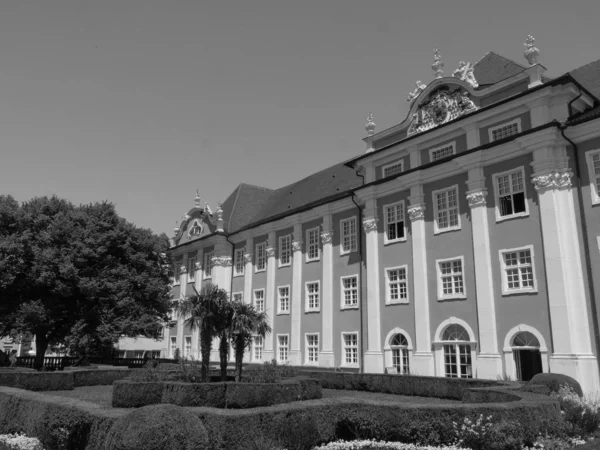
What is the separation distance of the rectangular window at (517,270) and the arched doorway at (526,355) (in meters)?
2.05

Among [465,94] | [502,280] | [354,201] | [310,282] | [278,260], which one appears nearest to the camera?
[502,280]

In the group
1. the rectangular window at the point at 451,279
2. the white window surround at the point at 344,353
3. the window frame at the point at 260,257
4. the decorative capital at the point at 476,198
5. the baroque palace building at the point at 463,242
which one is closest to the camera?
the baroque palace building at the point at 463,242

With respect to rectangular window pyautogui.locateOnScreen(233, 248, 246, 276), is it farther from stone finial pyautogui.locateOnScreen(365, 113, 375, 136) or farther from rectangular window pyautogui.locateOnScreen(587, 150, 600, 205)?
rectangular window pyautogui.locateOnScreen(587, 150, 600, 205)

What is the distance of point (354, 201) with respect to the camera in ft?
109

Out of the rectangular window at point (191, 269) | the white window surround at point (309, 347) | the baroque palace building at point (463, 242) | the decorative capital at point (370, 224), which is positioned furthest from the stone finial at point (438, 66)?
the rectangular window at point (191, 269)

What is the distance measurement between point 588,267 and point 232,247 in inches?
1175

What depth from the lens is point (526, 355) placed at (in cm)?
2283

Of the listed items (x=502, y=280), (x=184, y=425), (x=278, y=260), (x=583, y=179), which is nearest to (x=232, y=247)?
(x=278, y=260)

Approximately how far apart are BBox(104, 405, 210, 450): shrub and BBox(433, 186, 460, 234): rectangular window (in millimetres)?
20611

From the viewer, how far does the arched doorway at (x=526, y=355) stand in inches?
884

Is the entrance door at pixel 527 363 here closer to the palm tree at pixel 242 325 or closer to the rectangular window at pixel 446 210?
the rectangular window at pixel 446 210

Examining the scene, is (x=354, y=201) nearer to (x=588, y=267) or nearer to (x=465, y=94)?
(x=465, y=94)

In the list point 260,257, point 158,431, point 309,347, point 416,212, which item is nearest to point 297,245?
point 260,257

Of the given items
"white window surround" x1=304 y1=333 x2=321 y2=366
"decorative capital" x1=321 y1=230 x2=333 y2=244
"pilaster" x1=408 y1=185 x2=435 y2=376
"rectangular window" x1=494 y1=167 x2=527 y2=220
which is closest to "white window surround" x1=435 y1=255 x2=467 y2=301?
"pilaster" x1=408 y1=185 x2=435 y2=376
